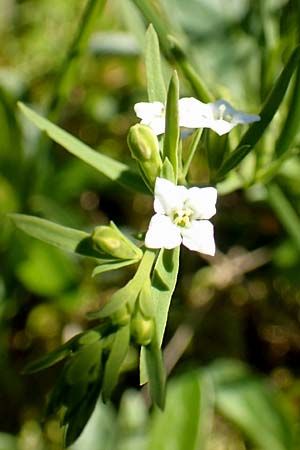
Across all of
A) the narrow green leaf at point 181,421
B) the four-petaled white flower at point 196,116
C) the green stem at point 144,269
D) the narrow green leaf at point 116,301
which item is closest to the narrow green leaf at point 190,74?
the four-petaled white flower at point 196,116

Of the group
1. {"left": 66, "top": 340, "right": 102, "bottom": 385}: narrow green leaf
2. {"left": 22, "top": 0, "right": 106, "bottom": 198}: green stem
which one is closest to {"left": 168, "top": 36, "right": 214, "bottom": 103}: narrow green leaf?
{"left": 22, "top": 0, "right": 106, "bottom": 198}: green stem

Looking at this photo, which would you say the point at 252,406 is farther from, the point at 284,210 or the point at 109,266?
the point at 109,266

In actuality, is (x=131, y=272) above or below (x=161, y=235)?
below

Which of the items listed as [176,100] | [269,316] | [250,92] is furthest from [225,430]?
[176,100]

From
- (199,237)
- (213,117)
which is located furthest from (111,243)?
(213,117)

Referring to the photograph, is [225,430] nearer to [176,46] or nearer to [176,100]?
[176,46]

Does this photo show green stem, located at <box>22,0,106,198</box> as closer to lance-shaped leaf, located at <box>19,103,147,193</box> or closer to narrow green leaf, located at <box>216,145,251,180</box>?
lance-shaped leaf, located at <box>19,103,147,193</box>
